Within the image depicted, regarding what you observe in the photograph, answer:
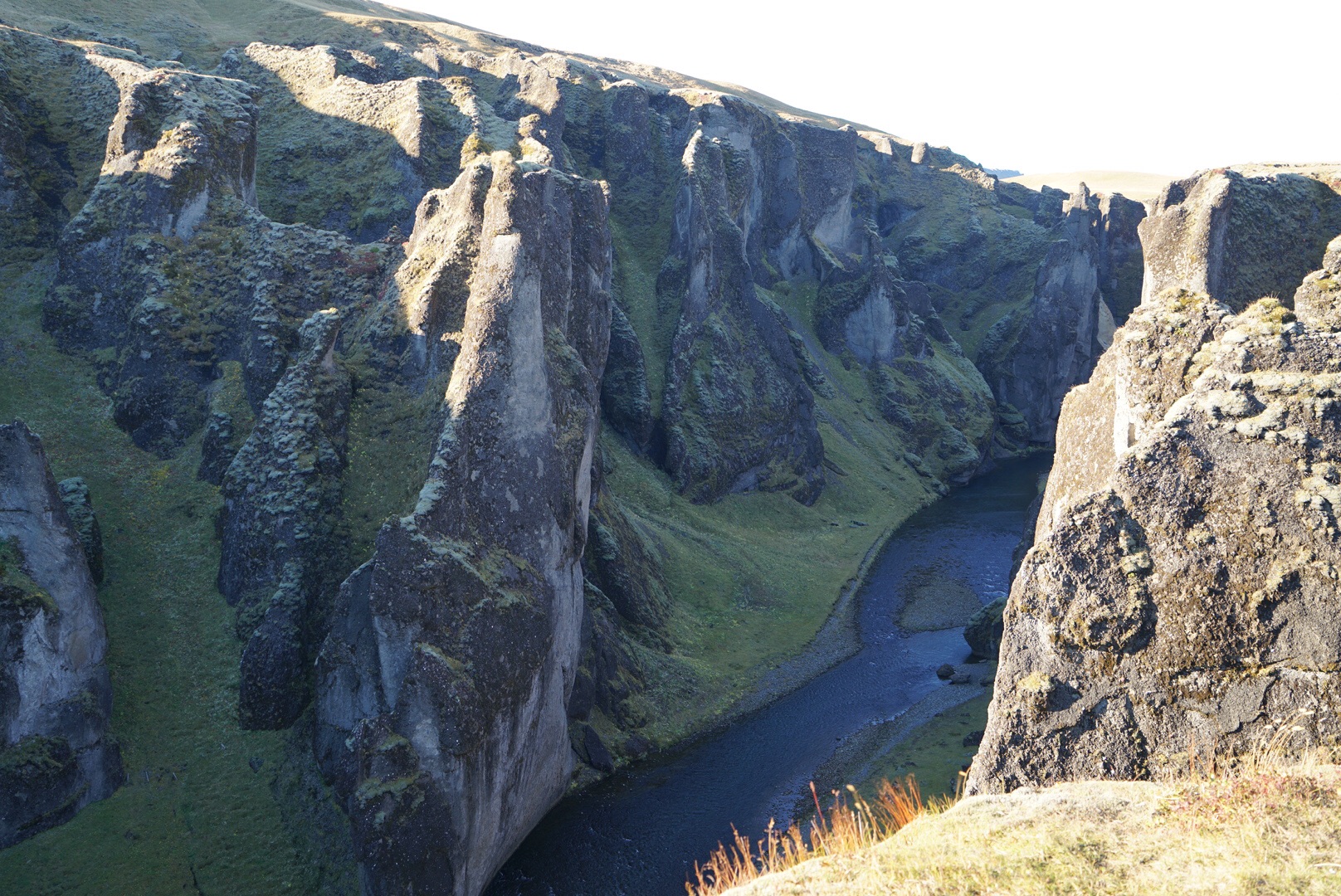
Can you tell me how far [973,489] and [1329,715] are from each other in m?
78.8

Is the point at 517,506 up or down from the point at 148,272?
down

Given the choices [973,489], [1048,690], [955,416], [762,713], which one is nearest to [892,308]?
[955,416]

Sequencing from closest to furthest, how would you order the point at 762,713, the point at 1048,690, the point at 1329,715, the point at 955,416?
the point at 1329,715 → the point at 1048,690 → the point at 762,713 → the point at 955,416

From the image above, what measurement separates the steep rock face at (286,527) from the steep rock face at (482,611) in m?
2.32

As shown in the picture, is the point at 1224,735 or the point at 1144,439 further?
the point at 1144,439

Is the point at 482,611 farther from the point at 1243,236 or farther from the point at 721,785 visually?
the point at 1243,236

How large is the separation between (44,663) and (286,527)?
8419 millimetres

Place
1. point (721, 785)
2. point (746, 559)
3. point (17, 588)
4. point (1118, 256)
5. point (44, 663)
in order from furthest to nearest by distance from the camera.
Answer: point (1118, 256) → point (746, 559) → point (721, 785) → point (44, 663) → point (17, 588)

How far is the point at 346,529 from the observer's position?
3381cm

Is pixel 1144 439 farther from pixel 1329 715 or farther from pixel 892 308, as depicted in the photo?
pixel 892 308

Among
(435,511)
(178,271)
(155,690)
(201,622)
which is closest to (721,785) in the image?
(435,511)

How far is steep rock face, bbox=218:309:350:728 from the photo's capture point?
30.6 metres

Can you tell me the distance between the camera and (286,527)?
33.0 meters

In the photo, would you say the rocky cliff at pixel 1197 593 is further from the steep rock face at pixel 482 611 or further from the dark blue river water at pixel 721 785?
the steep rock face at pixel 482 611
